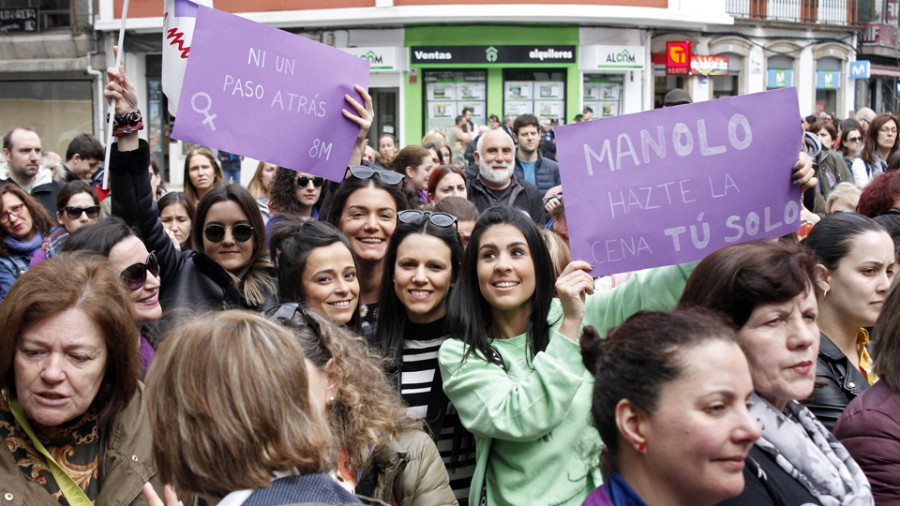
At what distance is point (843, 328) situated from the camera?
3287 mm

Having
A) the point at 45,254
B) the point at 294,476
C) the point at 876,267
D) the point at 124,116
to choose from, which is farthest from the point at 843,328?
the point at 45,254

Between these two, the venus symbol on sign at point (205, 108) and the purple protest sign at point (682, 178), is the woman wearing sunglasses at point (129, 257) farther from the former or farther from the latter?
the purple protest sign at point (682, 178)

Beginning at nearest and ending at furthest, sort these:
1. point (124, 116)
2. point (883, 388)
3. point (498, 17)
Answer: point (883, 388) < point (124, 116) < point (498, 17)

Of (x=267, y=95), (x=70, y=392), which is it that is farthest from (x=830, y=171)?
(x=70, y=392)

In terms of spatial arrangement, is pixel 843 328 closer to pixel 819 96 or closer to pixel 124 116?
pixel 124 116

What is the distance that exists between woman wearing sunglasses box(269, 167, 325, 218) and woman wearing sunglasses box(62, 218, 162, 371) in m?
2.37

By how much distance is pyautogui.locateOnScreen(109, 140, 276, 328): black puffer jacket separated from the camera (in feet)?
A: 12.1

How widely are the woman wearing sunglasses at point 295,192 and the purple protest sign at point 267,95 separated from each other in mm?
1500

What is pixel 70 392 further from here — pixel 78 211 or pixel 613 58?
pixel 613 58

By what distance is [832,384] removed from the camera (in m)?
2.91

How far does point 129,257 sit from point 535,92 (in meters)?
18.6

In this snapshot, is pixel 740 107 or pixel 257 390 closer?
pixel 257 390

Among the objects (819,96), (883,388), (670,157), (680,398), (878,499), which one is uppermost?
(819,96)

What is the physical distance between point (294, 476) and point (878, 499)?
66.1 inches
